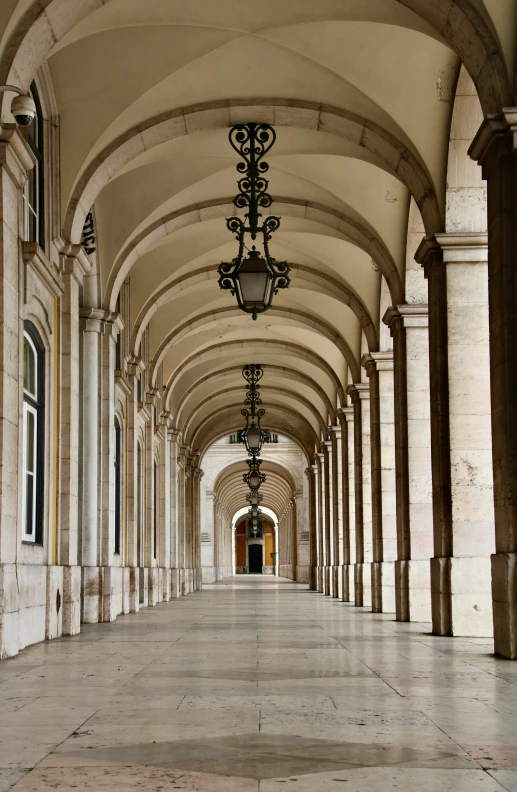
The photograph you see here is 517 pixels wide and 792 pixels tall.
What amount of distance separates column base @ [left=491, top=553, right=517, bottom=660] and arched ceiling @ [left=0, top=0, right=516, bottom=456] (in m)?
4.00

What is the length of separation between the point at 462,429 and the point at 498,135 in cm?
391

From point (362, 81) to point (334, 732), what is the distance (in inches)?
362

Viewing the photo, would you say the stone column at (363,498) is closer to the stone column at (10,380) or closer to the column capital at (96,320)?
the column capital at (96,320)

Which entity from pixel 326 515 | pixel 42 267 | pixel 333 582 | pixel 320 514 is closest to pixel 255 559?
pixel 320 514

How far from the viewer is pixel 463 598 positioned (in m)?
11.4

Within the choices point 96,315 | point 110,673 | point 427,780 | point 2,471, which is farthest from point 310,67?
point 427,780

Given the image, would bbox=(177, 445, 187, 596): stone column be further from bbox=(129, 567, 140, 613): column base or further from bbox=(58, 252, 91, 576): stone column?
bbox=(58, 252, 91, 576): stone column

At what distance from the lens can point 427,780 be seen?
12.1ft

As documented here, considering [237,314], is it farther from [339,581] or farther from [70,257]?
[70,257]

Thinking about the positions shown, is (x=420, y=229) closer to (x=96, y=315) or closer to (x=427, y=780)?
(x=96, y=315)

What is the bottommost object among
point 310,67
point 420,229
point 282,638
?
point 282,638

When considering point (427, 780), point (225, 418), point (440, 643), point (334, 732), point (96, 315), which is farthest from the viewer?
point (225, 418)

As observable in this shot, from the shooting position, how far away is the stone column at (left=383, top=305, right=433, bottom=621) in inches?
573

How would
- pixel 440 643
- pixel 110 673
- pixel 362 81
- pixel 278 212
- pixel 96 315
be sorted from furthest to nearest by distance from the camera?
1. pixel 278 212
2. pixel 96 315
3. pixel 362 81
4. pixel 440 643
5. pixel 110 673
